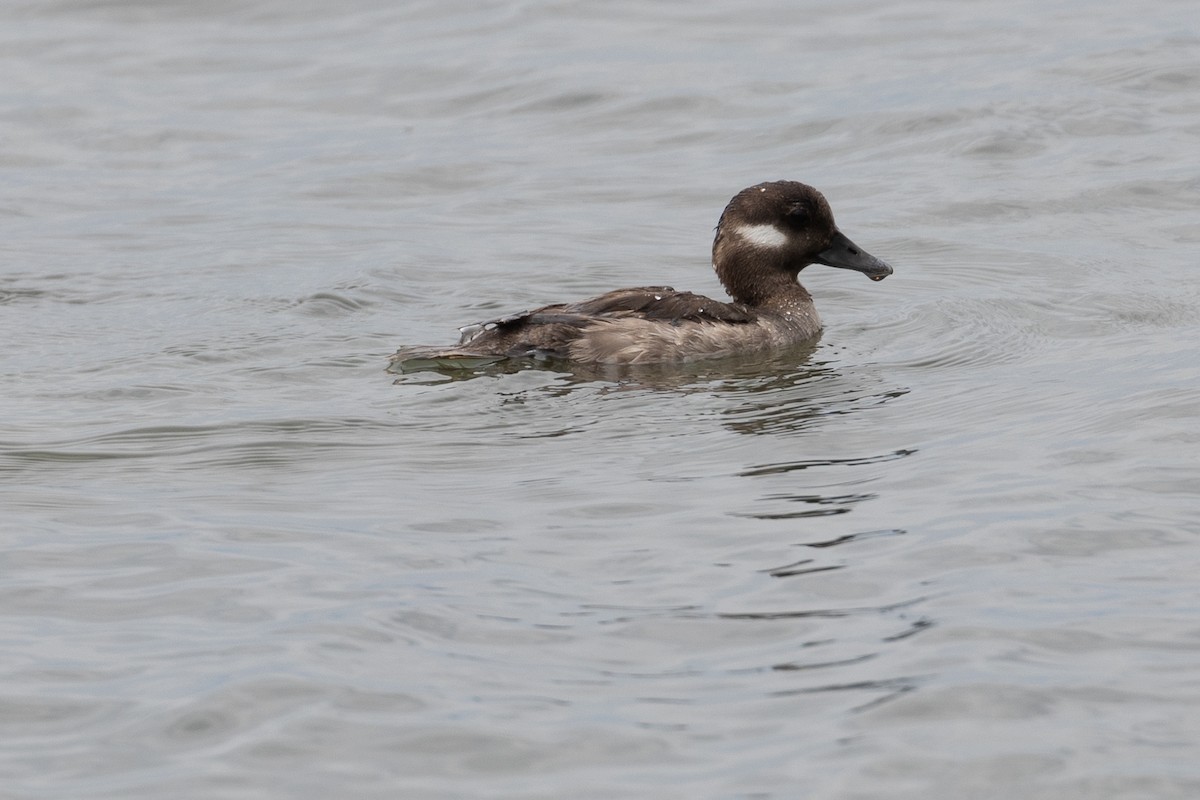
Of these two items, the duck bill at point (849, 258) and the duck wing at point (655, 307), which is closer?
the duck wing at point (655, 307)

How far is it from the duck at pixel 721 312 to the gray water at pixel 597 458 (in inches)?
10.0

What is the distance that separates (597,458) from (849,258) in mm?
3975

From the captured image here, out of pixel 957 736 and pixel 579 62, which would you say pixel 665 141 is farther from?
pixel 957 736

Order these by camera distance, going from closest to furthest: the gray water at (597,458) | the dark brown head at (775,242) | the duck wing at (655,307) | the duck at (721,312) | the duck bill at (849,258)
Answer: the gray water at (597,458), the duck at (721,312), the duck wing at (655,307), the dark brown head at (775,242), the duck bill at (849,258)

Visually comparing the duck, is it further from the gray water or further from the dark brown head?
the gray water

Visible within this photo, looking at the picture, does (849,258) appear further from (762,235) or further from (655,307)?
(655,307)

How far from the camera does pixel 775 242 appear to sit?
12711 mm

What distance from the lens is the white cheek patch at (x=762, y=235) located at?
41.6 ft

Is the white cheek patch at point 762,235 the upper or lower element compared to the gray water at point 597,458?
upper

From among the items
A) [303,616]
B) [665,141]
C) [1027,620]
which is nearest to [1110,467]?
[1027,620]

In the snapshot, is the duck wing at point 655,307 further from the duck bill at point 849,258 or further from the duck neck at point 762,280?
the duck bill at point 849,258

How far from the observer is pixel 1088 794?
237 inches

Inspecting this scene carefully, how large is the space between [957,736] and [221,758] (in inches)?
94.7

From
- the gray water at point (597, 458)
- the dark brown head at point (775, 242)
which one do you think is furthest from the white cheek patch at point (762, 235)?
the gray water at point (597, 458)
